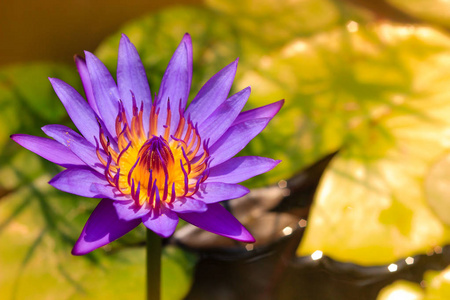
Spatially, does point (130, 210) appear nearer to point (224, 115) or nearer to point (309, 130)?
point (224, 115)

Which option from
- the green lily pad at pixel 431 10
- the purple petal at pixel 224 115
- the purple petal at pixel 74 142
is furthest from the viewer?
the green lily pad at pixel 431 10

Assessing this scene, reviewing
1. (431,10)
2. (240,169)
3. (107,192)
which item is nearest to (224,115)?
(240,169)

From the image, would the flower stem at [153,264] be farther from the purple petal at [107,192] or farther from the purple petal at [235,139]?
the purple petal at [235,139]

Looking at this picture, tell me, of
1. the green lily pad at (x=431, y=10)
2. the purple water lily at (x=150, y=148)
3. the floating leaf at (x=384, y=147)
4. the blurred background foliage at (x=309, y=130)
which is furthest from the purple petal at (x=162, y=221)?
the green lily pad at (x=431, y=10)

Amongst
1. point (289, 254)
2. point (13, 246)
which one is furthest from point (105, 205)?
point (289, 254)

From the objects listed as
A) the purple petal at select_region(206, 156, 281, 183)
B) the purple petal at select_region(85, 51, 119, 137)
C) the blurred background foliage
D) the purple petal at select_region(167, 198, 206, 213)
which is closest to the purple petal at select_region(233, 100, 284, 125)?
the purple petal at select_region(206, 156, 281, 183)

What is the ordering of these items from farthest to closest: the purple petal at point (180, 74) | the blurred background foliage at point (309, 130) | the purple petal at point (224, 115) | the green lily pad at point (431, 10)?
the green lily pad at point (431, 10) → the blurred background foliage at point (309, 130) → the purple petal at point (180, 74) → the purple petal at point (224, 115)

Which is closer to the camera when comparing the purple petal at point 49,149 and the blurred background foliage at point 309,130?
the purple petal at point 49,149
